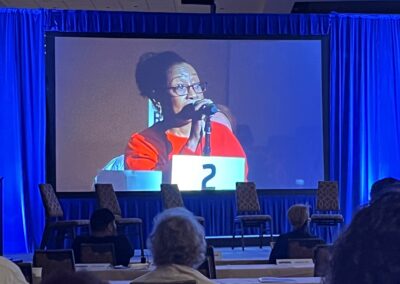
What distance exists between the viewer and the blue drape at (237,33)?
9.68 m

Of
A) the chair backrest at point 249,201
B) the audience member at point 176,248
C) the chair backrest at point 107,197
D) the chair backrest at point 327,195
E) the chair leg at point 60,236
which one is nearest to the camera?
the audience member at point 176,248

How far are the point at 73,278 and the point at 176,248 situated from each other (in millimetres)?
1789

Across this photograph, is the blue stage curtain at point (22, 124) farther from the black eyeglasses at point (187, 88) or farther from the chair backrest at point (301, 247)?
the chair backrest at point (301, 247)

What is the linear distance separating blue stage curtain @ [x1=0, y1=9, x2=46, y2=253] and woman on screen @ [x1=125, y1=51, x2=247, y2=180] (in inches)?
54.1

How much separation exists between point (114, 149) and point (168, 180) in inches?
35.5

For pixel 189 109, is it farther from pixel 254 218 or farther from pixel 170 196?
pixel 254 218

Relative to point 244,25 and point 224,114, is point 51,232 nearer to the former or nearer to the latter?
point 224,114

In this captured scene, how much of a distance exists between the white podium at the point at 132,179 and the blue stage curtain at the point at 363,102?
2631 millimetres

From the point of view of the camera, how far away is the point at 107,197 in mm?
8875

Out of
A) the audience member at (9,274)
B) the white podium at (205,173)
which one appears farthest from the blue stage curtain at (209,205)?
the audience member at (9,274)

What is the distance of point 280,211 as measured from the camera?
988 centimetres

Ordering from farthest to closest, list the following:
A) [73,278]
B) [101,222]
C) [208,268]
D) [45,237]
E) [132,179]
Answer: [132,179] < [45,237] < [101,222] < [208,268] < [73,278]

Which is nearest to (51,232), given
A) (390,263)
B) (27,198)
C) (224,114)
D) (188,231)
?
(27,198)

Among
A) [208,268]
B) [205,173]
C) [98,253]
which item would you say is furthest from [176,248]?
[205,173]
